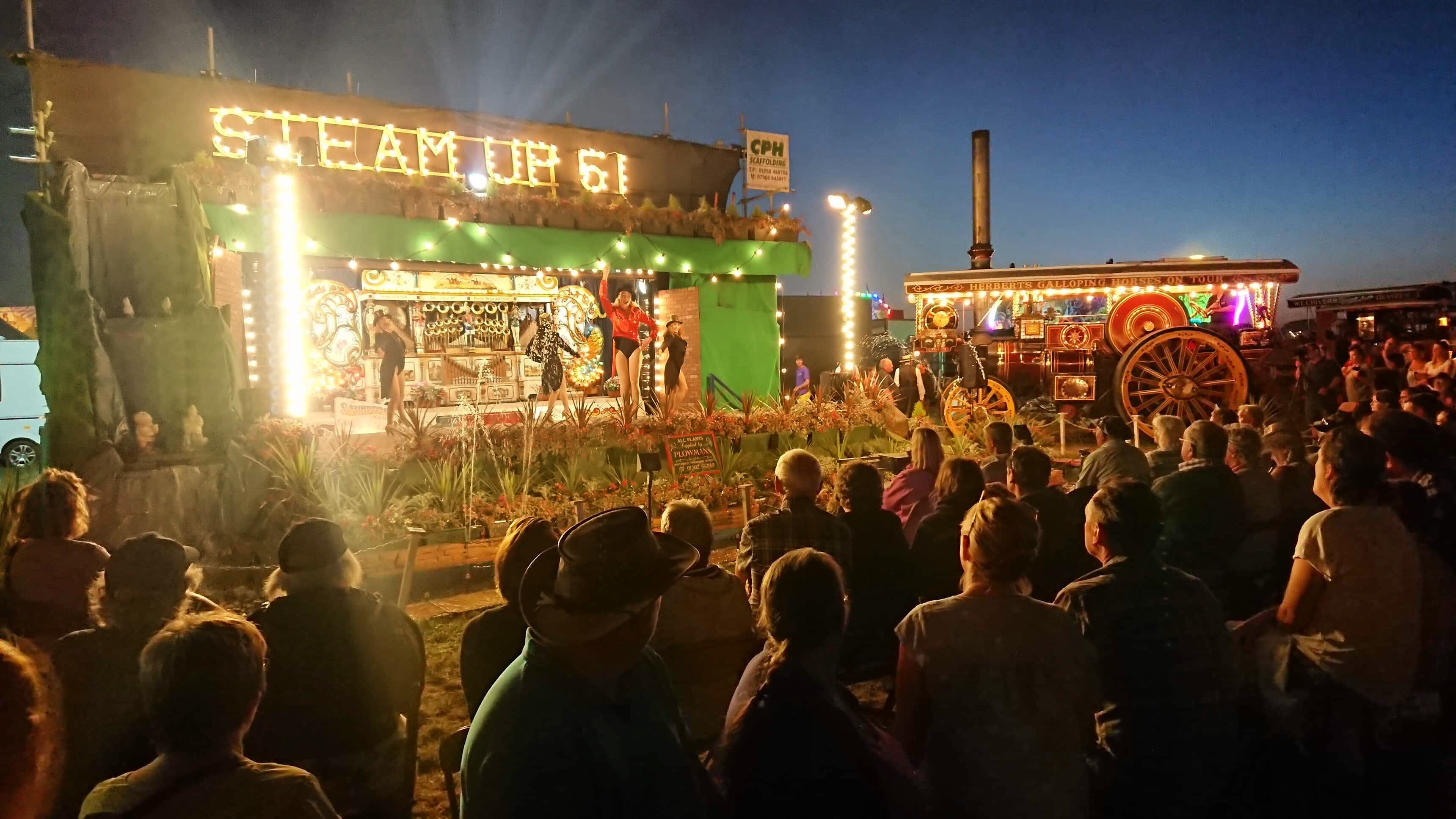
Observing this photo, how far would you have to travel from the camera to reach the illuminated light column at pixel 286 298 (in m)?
9.98

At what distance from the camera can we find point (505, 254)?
11.9m

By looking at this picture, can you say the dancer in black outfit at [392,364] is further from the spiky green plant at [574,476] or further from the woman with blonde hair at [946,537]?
the woman with blonde hair at [946,537]

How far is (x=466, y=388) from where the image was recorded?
15.6 metres

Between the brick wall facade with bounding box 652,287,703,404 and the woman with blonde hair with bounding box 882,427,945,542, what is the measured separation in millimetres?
9328

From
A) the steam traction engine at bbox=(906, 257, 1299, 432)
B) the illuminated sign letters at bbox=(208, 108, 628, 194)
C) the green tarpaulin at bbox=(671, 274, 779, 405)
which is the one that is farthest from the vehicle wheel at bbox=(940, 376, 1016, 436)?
the illuminated sign letters at bbox=(208, 108, 628, 194)

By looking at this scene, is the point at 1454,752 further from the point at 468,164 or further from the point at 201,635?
the point at 468,164

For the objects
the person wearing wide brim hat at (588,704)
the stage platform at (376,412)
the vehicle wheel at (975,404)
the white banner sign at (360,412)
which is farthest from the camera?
the white banner sign at (360,412)

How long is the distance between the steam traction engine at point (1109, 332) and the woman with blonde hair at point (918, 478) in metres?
7.03

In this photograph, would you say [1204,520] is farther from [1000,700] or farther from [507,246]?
[507,246]

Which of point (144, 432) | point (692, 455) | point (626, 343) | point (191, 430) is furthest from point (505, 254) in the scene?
point (692, 455)

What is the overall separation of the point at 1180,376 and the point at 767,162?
10127 mm

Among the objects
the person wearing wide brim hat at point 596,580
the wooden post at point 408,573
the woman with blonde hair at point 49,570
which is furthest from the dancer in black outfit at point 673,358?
the person wearing wide brim hat at point 596,580

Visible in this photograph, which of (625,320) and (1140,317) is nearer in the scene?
(625,320)

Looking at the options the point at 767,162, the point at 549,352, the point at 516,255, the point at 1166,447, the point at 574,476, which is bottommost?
the point at 574,476
